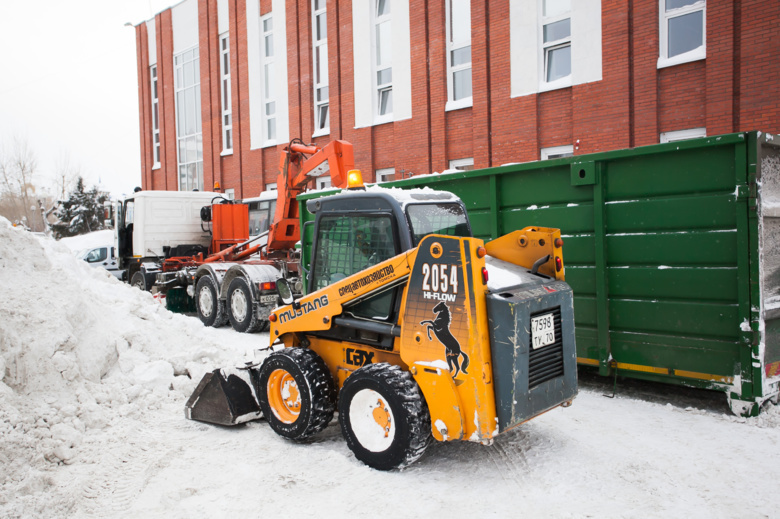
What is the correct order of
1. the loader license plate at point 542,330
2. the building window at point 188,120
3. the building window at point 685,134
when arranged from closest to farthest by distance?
1. the loader license plate at point 542,330
2. the building window at point 685,134
3. the building window at point 188,120

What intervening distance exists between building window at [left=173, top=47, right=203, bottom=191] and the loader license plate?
21.4m

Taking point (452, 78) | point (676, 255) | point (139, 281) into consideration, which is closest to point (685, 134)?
point (452, 78)

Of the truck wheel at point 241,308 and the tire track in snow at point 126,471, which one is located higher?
the truck wheel at point 241,308

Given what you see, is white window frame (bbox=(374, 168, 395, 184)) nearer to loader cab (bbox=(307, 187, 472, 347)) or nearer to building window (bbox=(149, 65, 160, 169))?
loader cab (bbox=(307, 187, 472, 347))

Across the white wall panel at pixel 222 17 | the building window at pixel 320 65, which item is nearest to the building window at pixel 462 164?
the building window at pixel 320 65

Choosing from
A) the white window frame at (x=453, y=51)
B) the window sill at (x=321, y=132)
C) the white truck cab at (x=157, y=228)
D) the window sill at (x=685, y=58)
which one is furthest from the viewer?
the window sill at (x=321, y=132)

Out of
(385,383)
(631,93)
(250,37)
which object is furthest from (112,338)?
(250,37)

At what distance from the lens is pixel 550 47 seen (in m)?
12.6

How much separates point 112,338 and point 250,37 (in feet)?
55.4

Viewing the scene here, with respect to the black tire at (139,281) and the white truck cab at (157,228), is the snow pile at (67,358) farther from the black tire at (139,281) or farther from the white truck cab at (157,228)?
the white truck cab at (157,228)

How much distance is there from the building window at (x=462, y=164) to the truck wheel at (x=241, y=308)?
21.8 ft

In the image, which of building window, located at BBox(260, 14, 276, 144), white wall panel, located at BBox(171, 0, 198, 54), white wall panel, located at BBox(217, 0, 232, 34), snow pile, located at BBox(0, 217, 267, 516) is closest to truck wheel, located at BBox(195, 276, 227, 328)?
snow pile, located at BBox(0, 217, 267, 516)

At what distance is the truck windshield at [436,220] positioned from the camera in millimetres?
4457

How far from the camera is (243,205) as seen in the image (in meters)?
13.1
